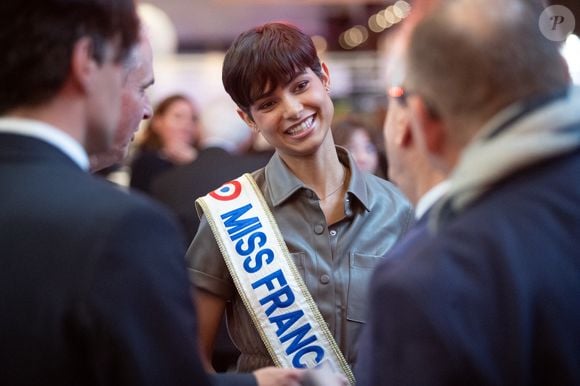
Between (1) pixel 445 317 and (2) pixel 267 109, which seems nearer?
(1) pixel 445 317

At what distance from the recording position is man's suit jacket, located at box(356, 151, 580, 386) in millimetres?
1360

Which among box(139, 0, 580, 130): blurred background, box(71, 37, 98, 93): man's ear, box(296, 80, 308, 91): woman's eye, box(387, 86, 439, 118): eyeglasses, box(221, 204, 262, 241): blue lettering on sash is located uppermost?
box(139, 0, 580, 130): blurred background

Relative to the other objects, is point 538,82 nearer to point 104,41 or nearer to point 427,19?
point 427,19

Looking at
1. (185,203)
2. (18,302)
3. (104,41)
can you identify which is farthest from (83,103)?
(185,203)

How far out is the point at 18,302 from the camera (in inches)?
52.9

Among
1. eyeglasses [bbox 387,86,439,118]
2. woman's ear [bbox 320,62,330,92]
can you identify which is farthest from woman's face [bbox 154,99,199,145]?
eyeglasses [bbox 387,86,439,118]

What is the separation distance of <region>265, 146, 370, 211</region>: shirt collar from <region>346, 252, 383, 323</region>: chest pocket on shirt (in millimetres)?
137

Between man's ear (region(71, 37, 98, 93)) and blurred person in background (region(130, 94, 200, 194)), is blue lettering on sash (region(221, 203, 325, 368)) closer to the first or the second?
man's ear (region(71, 37, 98, 93))

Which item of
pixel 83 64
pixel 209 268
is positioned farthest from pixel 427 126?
pixel 209 268

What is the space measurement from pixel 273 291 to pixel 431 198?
27.9 inches

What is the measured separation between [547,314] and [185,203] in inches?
98.3

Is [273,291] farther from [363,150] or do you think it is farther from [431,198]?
[363,150]

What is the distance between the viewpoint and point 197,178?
373cm

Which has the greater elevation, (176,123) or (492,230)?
(176,123)
